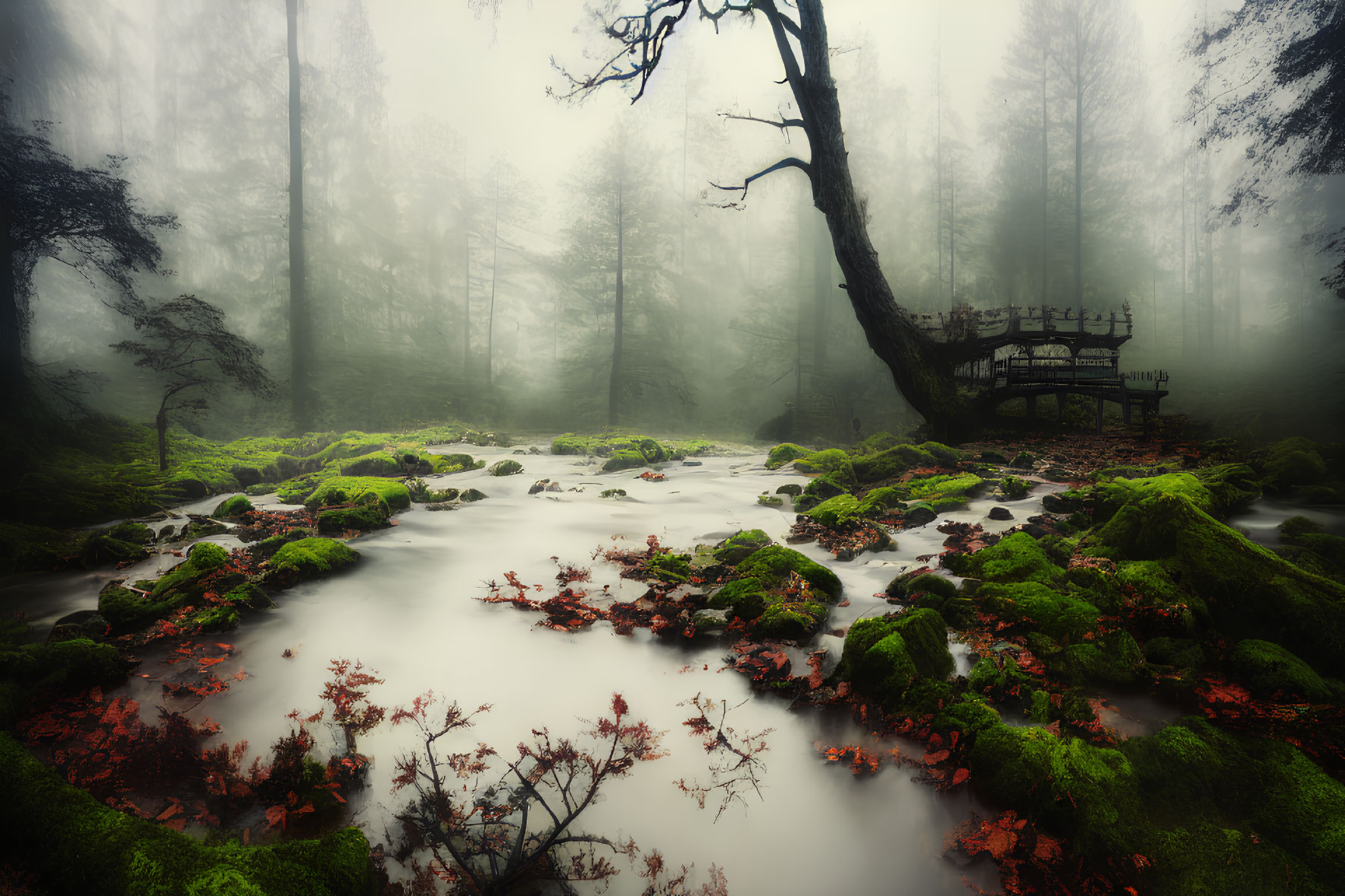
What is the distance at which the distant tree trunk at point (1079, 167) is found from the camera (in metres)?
18.6

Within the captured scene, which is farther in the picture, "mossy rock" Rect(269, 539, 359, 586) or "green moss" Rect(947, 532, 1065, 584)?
"mossy rock" Rect(269, 539, 359, 586)

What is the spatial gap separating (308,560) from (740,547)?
368 centimetres

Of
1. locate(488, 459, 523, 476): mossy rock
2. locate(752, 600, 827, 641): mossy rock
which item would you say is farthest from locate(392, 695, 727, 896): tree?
locate(488, 459, 523, 476): mossy rock

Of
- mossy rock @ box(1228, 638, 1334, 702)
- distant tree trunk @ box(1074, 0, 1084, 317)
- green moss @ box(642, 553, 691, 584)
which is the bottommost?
green moss @ box(642, 553, 691, 584)

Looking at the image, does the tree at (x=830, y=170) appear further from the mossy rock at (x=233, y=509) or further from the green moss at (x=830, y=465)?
the mossy rock at (x=233, y=509)

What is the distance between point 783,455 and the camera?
10.2 meters

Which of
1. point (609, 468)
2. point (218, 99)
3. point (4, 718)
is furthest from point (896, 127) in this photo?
point (4, 718)

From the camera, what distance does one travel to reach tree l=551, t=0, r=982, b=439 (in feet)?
23.7

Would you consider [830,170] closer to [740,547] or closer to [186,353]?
[740,547]

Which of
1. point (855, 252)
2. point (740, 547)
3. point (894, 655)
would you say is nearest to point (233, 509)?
point (740, 547)

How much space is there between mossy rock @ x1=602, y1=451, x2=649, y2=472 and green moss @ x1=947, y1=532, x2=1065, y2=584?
7.70 meters

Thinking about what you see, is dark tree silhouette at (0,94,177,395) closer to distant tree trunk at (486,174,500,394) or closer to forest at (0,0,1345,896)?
forest at (0,0,1345,896)

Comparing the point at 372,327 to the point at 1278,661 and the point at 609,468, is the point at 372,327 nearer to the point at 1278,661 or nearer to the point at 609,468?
the point at 609,468

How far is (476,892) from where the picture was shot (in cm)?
167
